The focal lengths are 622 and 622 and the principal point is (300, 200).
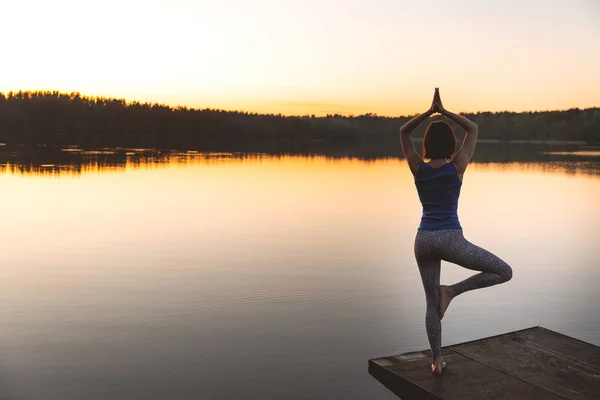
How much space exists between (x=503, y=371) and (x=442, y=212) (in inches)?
76.8

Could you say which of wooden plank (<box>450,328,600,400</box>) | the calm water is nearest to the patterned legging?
wooden plank (<box>450,328,600,400</box>)

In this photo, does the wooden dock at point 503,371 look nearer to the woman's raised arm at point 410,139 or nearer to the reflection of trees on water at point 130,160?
the woman's raised arm at point 410,139

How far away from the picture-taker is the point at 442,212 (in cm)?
532

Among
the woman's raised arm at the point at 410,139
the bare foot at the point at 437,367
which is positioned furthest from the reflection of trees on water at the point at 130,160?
the woman's raised arm at the point at 410,139

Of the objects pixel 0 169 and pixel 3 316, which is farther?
pixel 0 169

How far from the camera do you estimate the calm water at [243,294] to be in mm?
6875

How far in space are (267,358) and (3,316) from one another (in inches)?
157

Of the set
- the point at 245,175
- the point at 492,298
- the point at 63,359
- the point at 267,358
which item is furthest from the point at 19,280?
the point at 245,175

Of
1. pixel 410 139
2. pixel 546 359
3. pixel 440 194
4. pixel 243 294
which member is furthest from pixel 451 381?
pixel 243 294

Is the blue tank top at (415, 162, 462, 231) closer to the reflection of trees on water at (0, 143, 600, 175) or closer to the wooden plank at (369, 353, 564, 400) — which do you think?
the wooden plank at (369, 353, 564, 400)

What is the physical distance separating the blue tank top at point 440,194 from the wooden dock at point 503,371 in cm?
157

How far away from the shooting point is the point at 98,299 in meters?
9.66

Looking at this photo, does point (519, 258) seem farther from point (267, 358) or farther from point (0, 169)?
point (0, 169)

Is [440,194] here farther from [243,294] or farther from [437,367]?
[243,294]
